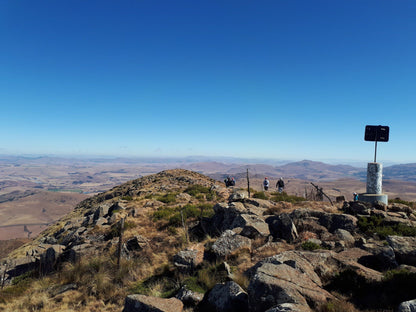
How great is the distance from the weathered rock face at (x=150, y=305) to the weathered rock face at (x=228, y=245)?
3.42 meters

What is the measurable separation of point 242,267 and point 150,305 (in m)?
4.16

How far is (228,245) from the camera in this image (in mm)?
10711

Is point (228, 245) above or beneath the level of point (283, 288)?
beneath

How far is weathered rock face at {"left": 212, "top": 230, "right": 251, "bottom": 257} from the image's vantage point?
10352 millimetres

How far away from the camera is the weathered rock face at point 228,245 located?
34.0 ft

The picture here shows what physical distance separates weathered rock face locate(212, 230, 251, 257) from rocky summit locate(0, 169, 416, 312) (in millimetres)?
48

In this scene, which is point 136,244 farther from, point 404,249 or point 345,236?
point 404,249

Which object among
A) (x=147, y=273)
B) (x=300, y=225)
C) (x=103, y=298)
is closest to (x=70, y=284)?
(x=103, y=298)

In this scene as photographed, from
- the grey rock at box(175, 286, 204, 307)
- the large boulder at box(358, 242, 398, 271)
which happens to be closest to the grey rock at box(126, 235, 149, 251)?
the grey rock at box(175, 286, 204, 307)

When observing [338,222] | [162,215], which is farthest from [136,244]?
[338,222]

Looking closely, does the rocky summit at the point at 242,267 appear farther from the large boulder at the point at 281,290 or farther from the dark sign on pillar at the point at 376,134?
the dark sign on pillar at the point at 376,134

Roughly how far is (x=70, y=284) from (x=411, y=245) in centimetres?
1471

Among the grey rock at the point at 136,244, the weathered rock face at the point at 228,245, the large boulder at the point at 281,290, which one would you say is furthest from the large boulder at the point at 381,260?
the grey rock at the point at 136,244

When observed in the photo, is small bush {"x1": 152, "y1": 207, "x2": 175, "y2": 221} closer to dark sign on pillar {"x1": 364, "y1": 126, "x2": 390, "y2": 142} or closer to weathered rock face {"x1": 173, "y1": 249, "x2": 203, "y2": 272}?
weathered rock face {"x1": 173, "y1": 249, "x2": 203, "y2": 272}
